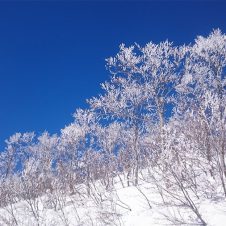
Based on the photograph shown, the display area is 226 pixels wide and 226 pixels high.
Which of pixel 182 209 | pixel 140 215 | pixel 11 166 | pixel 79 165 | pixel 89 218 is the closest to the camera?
pixel 182 209

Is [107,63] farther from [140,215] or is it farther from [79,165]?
[140,215]

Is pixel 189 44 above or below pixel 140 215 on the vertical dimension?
above

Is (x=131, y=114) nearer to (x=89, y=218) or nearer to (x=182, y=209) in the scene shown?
(x=89, y=218)

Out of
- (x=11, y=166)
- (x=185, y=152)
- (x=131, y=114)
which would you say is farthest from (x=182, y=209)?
(x=11, y=166)

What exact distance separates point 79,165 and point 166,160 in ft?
53.4

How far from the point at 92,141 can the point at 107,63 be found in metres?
7.21

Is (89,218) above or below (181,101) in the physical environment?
below

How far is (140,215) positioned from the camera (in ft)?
56.8

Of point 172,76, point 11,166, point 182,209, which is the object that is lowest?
point 182,209

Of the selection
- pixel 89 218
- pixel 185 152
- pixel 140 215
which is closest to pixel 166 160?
pixel 185 152

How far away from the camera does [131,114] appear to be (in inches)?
985

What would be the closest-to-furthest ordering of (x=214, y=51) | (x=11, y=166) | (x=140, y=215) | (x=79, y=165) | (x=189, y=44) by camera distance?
1. (x=140, y=215)
2. (x=189, y=44)
3. (x=214, y=51)
4. (x=79, y=165)
5. (x=11, y=166)

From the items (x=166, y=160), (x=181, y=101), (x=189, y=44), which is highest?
(x=189, y=44)

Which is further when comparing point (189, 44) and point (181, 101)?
point (189, 44)
